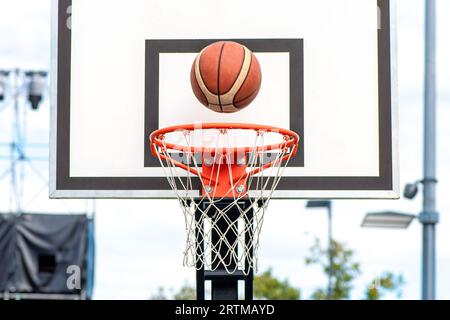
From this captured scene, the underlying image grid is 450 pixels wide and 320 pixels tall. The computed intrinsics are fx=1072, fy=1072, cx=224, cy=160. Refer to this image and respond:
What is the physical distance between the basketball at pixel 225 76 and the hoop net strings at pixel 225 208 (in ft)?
0.67

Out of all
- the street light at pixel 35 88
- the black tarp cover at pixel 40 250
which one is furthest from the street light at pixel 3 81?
the black tarp cover at pixel 40 250

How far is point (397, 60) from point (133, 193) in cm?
173

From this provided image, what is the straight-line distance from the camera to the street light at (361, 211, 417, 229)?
1288cm

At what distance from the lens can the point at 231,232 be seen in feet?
19.9

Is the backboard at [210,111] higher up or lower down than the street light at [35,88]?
lower down

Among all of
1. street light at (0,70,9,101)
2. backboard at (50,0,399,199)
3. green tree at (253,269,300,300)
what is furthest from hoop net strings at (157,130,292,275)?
green tree at (253,269,300,300)

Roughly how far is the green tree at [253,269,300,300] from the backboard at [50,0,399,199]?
24.5 metres

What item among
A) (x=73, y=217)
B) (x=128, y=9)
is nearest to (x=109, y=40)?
(x=128, y=9)

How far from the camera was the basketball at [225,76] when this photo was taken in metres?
5.79

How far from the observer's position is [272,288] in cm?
3136

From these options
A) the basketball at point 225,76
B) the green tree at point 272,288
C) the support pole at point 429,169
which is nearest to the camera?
the basketball at point 225,76

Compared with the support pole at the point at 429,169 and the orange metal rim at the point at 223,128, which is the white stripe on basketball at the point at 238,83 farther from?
the support pole at the point at 429,169

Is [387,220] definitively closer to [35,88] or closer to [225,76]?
[35,88]

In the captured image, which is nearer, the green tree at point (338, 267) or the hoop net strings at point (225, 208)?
the hoop net strings at point (225, 208)
